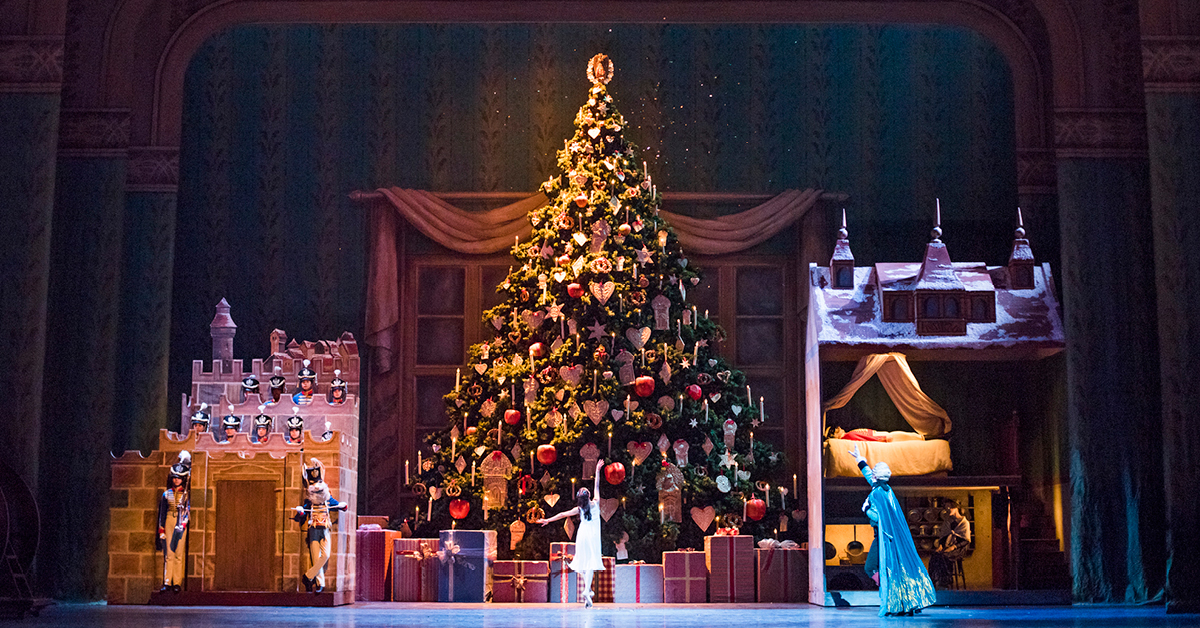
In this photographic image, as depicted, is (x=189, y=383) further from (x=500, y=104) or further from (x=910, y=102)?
(x=910, y=102)

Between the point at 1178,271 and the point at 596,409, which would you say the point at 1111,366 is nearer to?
the point at 1178,271

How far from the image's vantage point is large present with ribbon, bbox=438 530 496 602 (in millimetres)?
10672

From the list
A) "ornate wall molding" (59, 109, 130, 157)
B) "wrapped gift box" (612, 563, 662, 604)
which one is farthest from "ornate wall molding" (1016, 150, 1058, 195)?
"ornate wall molding" (59, 109, 130, 157)

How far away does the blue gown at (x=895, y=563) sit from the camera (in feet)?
30.4

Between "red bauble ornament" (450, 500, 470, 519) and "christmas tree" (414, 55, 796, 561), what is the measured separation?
12 mm

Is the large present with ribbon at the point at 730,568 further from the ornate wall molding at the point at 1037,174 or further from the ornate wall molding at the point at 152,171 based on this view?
the ornate wall molding at the point at 152,171

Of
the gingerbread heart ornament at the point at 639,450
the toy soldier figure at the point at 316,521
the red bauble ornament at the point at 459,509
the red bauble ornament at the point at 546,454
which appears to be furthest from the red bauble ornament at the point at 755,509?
the toy soldier figure at the point at 316,521

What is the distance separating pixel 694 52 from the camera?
1321 cm

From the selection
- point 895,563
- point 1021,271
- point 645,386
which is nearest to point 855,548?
point 895,563

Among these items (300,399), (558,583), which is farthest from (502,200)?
(558,583)

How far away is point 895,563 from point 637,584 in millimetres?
2253

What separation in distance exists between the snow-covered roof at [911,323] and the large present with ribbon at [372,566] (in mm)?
3950

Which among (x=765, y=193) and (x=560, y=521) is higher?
(x=765, y=193)

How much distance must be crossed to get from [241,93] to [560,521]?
18.0 feet
